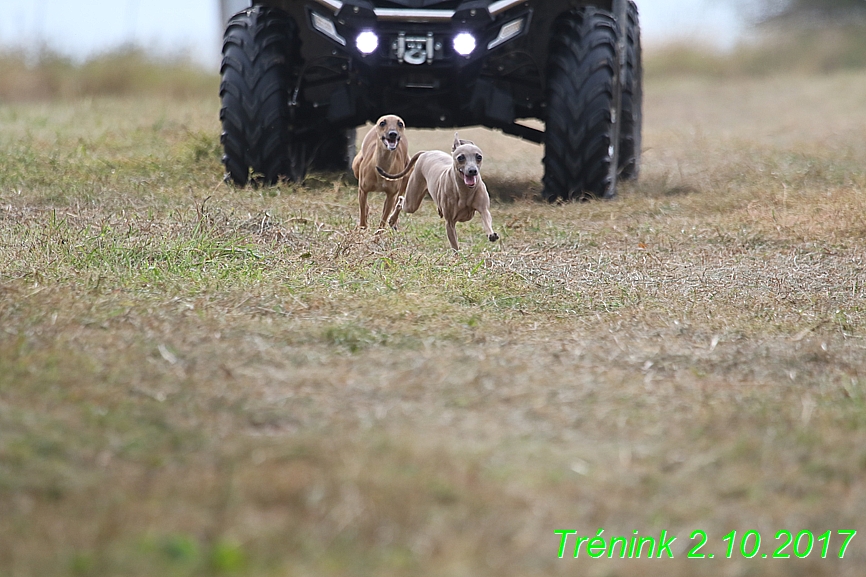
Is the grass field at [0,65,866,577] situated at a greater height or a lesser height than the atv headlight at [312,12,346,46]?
lesser

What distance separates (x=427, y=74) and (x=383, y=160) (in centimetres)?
103

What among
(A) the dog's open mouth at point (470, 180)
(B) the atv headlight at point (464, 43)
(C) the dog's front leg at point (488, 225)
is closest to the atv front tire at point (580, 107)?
(B) the atv headlight at point (464, 43)

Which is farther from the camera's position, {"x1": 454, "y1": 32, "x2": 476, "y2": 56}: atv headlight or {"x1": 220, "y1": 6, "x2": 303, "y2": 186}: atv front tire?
{"x1": 220, "y1": 6, "x2": 303, "y2": 186}: atv front tire

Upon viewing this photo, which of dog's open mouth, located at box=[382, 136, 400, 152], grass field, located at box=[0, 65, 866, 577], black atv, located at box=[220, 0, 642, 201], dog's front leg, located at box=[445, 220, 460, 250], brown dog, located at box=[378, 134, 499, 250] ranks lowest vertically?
grass field, located at box=[0, 65, 866, 577]

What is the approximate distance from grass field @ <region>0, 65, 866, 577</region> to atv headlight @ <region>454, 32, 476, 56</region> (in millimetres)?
1217

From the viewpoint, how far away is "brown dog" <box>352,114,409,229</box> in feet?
21.5

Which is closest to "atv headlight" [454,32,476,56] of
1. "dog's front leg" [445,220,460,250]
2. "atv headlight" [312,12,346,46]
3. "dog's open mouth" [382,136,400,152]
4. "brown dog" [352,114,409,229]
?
"atv headlight" [312,12,346,46]

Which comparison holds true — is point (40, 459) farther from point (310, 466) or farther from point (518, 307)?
point (518, 307)

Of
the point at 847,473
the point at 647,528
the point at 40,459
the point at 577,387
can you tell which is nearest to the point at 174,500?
the point at 40,459

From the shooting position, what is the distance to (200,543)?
8.02 feet

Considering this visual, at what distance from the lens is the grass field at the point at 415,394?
8.26ft

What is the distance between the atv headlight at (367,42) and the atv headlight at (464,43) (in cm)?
48

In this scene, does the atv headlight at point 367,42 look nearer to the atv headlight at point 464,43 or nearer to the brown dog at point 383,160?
the atv headlight at point 464,43

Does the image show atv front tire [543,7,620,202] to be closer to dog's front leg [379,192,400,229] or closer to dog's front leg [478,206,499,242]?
dog's front leg [379,192,400,229]
